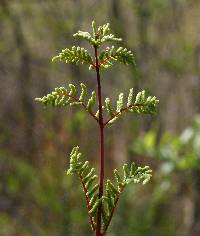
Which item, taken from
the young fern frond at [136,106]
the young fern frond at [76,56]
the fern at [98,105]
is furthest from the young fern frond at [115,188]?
the young fern frond at [76,56]

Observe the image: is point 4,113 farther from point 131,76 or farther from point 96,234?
point 96,234

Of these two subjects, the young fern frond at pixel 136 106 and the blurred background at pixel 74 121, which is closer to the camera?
the young fern frond at pixel 136 106

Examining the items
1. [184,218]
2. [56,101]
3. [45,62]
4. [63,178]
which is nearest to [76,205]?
[63,178]

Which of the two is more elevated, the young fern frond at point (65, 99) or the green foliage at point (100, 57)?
the green foliage at point (100, 57)

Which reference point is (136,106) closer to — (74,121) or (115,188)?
(115,188)

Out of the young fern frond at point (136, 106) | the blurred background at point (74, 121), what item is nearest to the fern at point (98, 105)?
the young fern frond at point (136, 106)

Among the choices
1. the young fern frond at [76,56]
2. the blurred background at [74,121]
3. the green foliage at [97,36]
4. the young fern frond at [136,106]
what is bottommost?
the young fern frond at [136,106]

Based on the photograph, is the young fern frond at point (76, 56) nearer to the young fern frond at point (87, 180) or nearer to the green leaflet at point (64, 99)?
the green leaflet at point (64, 99)

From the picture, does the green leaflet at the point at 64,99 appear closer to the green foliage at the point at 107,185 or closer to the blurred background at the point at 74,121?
the green foliage at the point at 107,185
